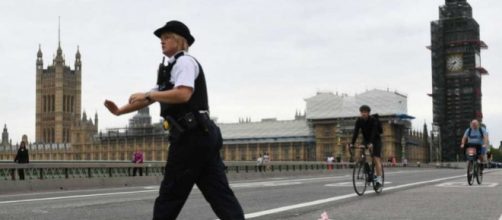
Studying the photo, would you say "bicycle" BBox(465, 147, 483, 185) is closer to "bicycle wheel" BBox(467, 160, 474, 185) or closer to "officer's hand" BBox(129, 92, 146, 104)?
"bicycle wheel" BBox(467, 160, 474, 185)

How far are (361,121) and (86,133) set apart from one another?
151 metres

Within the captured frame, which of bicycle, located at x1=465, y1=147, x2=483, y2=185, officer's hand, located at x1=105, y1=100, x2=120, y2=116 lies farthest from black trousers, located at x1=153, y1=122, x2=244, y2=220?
bicycle, located at x1=465, y1=147, x2=483, y2=185

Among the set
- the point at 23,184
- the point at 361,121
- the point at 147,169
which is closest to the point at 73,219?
the point at 361,121

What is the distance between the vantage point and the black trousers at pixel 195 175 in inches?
184

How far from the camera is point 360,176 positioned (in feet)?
41.2

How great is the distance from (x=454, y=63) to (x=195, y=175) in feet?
442

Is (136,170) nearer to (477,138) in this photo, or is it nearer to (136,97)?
(477,138)

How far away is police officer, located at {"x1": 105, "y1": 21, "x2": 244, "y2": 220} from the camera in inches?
182

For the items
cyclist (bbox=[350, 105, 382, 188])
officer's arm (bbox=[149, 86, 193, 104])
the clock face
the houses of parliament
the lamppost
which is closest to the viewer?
officer's arm (bbox=[149, 86, 193, 104])

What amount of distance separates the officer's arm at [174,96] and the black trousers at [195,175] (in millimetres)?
235

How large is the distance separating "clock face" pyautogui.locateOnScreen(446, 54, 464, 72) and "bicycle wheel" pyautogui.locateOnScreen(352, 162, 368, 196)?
126 meters

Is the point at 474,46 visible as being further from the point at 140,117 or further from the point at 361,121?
Answer: the point at 361,121

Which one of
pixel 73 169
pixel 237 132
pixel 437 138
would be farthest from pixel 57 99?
pixel 73 169

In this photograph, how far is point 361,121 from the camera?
12633 mm
